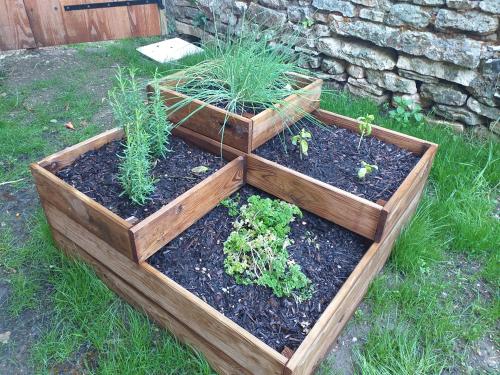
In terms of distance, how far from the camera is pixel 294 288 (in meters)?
1.78

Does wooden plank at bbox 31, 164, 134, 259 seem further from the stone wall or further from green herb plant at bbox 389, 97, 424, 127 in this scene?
the stone wall

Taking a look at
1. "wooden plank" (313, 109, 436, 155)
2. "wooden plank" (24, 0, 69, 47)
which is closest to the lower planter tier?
"wooden plank" (313, 109, 436, 155)

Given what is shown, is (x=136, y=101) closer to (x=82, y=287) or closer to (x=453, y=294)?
(x=82, y=287)

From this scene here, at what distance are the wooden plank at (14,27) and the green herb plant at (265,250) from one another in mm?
3417

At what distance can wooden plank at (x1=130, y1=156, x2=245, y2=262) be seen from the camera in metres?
1.71

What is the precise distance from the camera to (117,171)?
82.4 inches

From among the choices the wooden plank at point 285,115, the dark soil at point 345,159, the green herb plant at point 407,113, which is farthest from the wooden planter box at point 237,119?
the green herb plant at point 407,113

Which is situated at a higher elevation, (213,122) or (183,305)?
(213,122)

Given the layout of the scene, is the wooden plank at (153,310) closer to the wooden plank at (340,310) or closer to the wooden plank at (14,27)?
the wooden plank at (340,310)

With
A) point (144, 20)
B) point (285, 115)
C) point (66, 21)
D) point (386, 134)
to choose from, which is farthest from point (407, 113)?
point (66, 21)

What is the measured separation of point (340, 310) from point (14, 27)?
4.16 meters

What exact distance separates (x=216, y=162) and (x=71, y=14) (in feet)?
9.94

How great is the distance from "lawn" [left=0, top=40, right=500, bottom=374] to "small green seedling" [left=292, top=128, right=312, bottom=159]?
704 millimetres

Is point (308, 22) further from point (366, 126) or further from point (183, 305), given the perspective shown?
point (183, 305)
